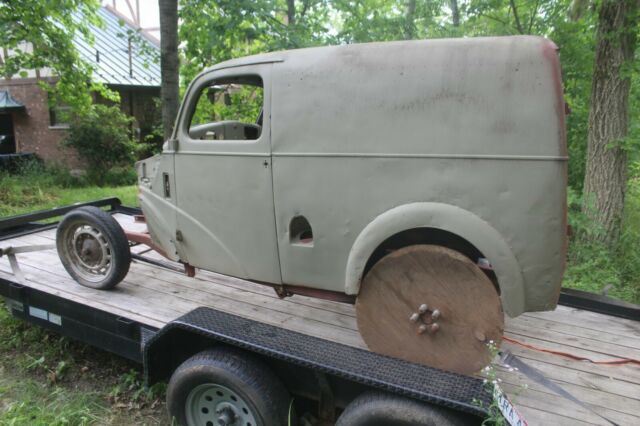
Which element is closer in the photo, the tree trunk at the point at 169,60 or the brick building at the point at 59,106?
the tree trunk at the point at 169,60

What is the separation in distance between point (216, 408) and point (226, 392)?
156mm

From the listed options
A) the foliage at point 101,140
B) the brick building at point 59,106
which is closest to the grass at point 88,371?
the foliage at point 101,140

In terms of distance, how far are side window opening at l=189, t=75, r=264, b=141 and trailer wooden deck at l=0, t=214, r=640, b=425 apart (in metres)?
1.28

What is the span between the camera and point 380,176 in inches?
104

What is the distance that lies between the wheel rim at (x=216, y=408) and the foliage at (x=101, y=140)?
12161 millimetres

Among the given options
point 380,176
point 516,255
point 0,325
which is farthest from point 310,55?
point 0,325

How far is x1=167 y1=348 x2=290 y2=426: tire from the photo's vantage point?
2373mm

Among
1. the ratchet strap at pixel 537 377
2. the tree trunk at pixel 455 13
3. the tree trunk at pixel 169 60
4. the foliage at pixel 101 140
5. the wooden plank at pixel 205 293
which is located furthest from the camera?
the foliage at pixel 101 140

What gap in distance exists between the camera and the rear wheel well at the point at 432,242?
2.79 metres

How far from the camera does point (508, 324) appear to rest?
3395 millimetres

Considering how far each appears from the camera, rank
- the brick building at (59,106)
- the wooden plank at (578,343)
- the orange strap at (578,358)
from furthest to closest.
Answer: the brick building at (59,106)
the wooden plank at (578,343)
the orange strap at (578,358)

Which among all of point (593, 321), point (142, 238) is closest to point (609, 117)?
point (593, 321)

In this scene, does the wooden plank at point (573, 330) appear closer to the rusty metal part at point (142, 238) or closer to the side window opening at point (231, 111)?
the side window opening at point (231, 111)

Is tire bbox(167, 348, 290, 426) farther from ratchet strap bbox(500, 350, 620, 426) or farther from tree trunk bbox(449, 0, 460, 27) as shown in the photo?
tree trunk bbox(449, 0, 460, 27)
